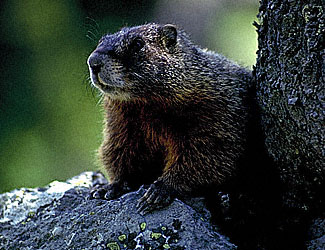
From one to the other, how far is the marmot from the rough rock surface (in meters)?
0.26

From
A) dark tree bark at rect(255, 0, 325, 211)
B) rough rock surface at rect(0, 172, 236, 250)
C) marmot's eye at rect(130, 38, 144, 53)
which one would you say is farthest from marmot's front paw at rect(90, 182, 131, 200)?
dark tree bark at rect(255, 0, 325, 211)

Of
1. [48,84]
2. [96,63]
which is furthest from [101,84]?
[48,84]

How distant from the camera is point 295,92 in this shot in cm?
316

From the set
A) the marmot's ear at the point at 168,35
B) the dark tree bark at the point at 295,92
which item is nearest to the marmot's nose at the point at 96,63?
the marmot's ear at the point at 168,35

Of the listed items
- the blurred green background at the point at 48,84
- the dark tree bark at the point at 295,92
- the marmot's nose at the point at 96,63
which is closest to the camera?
the dark tree bark at the point at 295,92

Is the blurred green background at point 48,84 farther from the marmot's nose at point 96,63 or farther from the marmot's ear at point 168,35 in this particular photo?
the marmot's nose at point 96,63

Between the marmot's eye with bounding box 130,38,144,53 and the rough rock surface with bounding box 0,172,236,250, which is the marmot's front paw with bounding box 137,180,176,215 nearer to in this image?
the rough rock surface with bounding box 0,172,236,250

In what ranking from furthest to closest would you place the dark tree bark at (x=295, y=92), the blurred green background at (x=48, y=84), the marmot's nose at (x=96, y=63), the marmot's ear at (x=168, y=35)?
the blurred green background at (x=48, y=84)
the marmot's ear at (x=168, y=35)
the marmot's nose at (x=96, y=63)
the dark tree bark at (x=295, y=92)

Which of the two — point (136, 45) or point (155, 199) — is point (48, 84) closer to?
point (136, 45)

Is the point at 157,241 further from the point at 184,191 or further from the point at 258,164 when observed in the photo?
the point at 258,164

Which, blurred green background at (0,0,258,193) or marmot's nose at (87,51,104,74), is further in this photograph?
blurred green background at (0,0,258,193)

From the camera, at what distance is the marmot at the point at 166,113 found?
144 inches

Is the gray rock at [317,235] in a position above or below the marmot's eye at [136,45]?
below

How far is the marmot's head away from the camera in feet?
11.8
